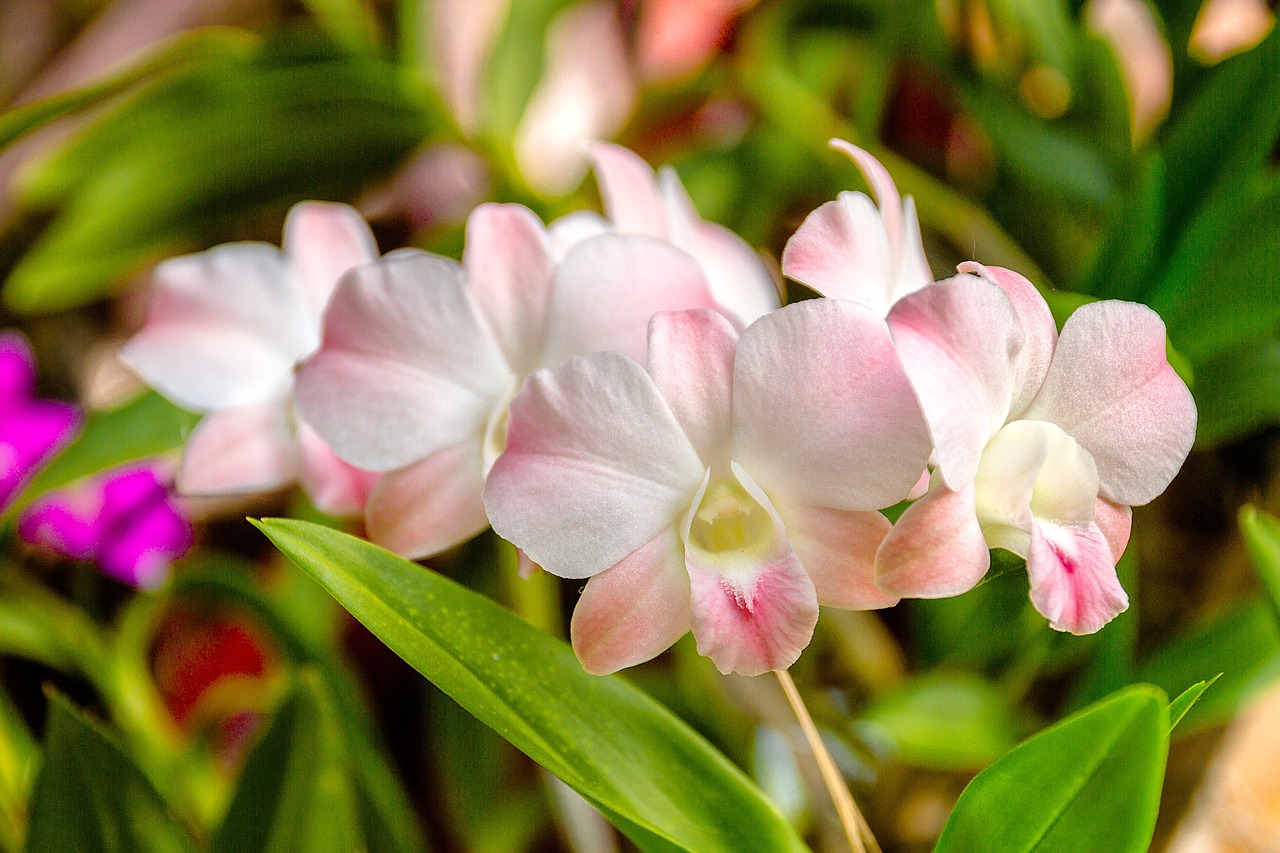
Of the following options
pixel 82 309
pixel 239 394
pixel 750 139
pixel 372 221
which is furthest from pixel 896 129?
pixel 82 309

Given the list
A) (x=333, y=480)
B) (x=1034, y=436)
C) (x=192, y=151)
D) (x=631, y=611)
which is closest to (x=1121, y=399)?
(x=1034, y=436)

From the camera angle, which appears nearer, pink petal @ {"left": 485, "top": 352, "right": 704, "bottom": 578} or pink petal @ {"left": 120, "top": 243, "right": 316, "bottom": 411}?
pink petal @ {"left": 485, "top": 352, "right": 704, "bottom": 578}

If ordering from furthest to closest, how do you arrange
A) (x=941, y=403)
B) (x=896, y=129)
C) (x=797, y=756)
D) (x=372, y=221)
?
(x=372, y=221) < (x=896, y=129) < (x=797, y=756) < (x=941, y=403)

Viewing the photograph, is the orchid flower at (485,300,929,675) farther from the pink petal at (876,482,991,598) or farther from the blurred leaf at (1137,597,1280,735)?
the blurred leaf at (1137,597,1280,735)

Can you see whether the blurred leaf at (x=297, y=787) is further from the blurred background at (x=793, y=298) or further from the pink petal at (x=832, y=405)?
the pink petal at (x=832, y=405)

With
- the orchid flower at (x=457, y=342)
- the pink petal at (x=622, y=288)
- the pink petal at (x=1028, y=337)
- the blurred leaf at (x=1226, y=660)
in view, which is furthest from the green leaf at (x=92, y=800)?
the blurred leaf at (x=1226, y=660)

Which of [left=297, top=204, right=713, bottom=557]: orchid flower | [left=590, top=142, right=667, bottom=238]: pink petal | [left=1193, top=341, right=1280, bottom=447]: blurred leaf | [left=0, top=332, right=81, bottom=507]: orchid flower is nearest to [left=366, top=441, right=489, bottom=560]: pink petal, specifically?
[left=297, top=204, right=713, bottom=557]: orchid flower

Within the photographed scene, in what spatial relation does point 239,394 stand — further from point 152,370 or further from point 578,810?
point 578,810
